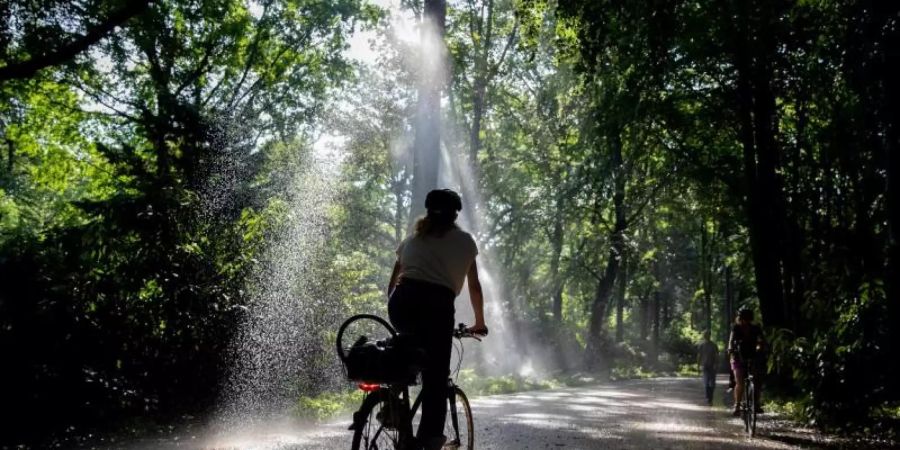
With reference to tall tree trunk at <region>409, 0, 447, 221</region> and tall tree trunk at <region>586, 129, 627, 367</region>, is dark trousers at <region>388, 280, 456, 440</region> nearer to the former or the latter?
tall tree trunk at <region>409, 0, 447, 221</region>

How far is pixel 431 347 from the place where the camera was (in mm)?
4445

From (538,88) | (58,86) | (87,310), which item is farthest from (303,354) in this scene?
(538,88)

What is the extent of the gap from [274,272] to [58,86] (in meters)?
16.1

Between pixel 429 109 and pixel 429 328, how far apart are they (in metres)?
11.6

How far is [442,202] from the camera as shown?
4.54m

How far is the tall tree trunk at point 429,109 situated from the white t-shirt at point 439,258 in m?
10.8

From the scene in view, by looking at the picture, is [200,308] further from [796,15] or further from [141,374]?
[796,15]

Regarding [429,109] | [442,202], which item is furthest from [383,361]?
[429,109]

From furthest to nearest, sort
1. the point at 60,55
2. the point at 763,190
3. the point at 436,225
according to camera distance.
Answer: the point at 763,190, the point at 60,55, the point at 436,225

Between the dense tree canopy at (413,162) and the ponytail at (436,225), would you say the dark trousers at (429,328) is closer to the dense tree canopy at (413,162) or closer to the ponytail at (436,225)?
the ponytail at (436,225)

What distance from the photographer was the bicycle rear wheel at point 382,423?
423 centimetres

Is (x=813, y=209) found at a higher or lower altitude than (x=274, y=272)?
higher

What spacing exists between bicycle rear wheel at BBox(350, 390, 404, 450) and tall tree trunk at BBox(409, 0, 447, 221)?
11.2 meters

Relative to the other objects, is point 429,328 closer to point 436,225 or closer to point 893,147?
point 436,225
